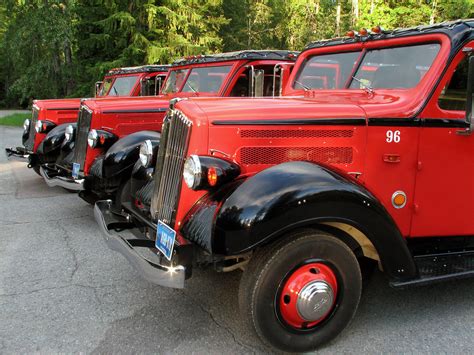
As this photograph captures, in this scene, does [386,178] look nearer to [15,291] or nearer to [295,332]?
[295,332]

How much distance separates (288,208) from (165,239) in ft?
2.69

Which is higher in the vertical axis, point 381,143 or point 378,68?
point 378,68

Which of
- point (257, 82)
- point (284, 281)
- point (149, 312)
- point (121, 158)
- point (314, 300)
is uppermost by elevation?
point (257, 82)

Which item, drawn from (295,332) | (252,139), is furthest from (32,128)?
(295,332)

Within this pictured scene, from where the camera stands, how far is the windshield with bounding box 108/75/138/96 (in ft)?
30.6

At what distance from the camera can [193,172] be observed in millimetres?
2750

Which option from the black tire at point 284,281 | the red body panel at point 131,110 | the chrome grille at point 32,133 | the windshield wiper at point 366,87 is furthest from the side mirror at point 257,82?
the chrome grille at point 32,133

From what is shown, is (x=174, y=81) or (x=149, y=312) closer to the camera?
(x=149, y=312)

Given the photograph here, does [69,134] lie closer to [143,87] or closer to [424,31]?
[143,87]

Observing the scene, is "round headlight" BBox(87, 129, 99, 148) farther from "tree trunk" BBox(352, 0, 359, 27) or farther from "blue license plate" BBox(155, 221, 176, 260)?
"tree trunk" BBox(352, 0, 359, 27)

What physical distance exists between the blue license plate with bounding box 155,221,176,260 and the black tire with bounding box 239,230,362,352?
47 cm

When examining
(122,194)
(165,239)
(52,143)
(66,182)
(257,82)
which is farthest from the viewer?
(52,143)

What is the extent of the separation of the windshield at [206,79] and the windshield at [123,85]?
245 cm

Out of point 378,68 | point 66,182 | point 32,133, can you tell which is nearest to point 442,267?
point 378,68
